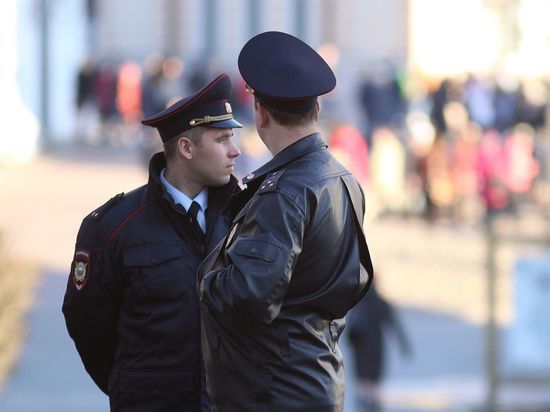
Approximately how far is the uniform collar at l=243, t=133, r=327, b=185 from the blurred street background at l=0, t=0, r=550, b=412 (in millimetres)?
6142

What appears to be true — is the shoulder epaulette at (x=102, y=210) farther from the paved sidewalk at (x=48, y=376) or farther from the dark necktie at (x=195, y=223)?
the paved sidewalk at (x=48, y=376)

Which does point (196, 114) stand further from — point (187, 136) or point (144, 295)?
point (144, 295)

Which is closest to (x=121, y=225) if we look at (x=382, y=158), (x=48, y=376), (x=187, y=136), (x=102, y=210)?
(x=102, y=210)

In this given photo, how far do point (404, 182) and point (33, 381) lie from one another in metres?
11.4

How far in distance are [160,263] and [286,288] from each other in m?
0.75

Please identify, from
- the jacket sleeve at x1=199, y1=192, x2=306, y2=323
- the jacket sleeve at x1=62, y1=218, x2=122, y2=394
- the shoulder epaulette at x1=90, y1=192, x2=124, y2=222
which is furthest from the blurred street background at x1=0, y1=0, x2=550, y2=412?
the jacket sleeve at x1=199, y1=192, x2=306, y2=323

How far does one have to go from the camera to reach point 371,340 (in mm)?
10250

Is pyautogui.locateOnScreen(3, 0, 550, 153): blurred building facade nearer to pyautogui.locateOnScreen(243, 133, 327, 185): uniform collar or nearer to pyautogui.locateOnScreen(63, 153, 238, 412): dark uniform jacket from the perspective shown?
pyautogui.locateOnScreen(63, 153, 238, 412): dark uniform jacket

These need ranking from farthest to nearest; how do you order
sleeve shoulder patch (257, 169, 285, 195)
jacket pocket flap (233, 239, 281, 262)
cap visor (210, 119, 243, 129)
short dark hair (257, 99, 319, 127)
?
1. cap visor (210, 119, 243, 129)
2. short dark hair (257, 99, 319, 127)
3. sleeve shoulder patch (257, 169, 285, 195)
4. jacket pocket flap (233, 239, 281, 262)

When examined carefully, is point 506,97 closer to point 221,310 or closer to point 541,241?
point 541,241

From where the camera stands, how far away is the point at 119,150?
94.7 feet

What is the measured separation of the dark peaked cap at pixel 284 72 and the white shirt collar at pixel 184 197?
71cm

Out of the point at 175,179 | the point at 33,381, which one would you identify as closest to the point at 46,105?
the point at 33,381

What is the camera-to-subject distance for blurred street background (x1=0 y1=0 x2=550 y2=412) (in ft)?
37.9
